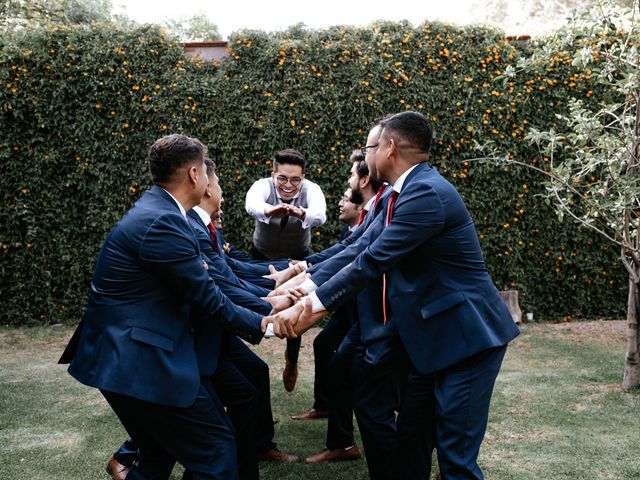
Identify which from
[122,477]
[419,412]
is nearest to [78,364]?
[122,477]

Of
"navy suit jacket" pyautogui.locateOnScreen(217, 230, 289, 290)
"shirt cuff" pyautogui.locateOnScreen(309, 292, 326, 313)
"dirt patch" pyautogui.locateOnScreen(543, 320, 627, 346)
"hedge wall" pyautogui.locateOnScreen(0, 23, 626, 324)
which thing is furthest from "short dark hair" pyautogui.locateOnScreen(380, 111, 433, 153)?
"dirt patch" pyautogui.locateOnScreen(543, 320, 627, 346)

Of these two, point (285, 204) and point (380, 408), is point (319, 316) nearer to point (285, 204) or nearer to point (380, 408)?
point (380, 408)

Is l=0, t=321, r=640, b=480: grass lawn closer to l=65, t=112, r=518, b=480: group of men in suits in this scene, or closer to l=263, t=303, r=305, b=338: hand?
l=65, t=112, r=518, b=480: group of men in suits

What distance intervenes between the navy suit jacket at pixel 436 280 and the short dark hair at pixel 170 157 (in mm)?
1134

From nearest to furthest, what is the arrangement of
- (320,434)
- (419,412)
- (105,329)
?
(105,329) → (419,412) → (320,434)

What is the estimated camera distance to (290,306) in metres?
4.73

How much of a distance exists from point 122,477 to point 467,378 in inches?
98.9

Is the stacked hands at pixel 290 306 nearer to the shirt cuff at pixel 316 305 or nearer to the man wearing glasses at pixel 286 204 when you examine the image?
the shirt cuff at pixel 316 305

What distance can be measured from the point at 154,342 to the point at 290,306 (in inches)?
67.3

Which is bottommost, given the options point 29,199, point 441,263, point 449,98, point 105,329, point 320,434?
point 320,434

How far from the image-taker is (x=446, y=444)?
133 inches

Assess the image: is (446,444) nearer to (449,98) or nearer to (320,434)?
(320,434)

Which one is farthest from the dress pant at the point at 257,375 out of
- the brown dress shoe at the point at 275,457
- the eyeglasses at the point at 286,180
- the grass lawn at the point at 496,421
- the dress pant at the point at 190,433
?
the eyeglasses at the point at 286,180

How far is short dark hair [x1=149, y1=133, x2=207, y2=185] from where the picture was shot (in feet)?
11.4
